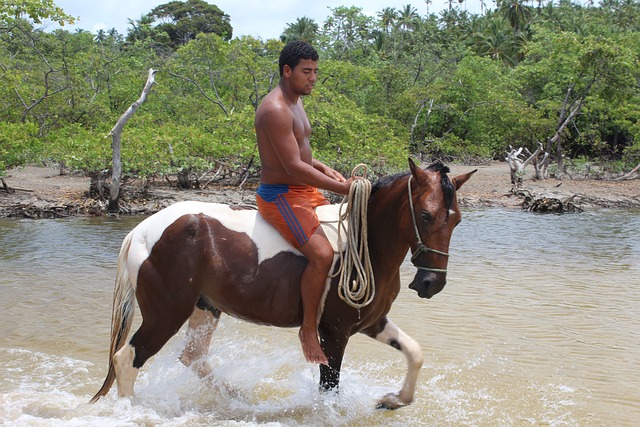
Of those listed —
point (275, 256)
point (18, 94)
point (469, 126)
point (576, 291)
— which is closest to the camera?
point (275, 256)

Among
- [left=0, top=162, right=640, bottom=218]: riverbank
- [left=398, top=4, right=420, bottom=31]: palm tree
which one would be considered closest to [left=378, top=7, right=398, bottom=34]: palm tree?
[left=398, top=4, right=420, bottom=31]: palm tree

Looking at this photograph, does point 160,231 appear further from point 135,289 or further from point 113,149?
point 113,149

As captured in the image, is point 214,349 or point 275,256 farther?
point 214,349

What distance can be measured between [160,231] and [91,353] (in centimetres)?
229

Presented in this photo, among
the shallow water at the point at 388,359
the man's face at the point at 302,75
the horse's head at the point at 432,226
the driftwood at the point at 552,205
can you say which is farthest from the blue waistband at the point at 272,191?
the driftwood at the point at 552,205

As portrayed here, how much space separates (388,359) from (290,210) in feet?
7.48

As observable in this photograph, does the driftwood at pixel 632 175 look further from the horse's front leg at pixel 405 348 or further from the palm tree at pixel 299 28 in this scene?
the palm tree at pixel 299 28

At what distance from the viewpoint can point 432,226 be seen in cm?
361

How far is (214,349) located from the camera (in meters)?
5.39

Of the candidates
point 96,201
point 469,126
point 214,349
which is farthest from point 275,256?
point 469,126

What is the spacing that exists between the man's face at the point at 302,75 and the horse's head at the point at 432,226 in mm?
859

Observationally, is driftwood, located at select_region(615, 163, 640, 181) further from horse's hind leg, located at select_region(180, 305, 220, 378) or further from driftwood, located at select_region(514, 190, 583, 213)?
horse's hind leg, located at select_region(180, 305, 220, 378)

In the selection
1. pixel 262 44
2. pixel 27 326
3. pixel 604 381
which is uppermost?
pixel 262 44

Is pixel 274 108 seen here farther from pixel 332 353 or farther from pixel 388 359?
pixel 388 359
